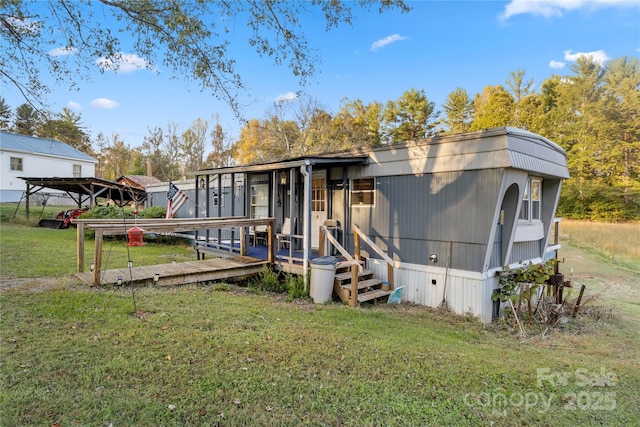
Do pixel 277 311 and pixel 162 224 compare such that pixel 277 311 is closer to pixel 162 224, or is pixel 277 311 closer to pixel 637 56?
pixel 162 224

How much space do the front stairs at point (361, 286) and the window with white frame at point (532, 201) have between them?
3.57 meters

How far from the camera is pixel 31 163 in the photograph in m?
22.9

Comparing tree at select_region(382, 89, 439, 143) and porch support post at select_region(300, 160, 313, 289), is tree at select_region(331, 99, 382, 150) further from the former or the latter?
porch support post at select_region(300, 160, 313, 289)

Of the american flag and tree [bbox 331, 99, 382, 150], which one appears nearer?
the american flag

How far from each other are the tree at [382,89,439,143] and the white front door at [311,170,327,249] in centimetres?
2337

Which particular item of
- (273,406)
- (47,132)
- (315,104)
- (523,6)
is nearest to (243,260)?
(47,132)

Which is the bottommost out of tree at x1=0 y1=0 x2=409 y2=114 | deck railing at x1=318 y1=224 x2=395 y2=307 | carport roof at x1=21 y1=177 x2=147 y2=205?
deck railing at x1=318 y1=224 x2=395 y2=307

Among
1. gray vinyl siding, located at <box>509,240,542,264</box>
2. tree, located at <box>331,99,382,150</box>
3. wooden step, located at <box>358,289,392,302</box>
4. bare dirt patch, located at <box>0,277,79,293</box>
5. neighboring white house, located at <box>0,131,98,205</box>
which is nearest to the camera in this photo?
bare dirt patch, located at <box>0,277,79,293</box>

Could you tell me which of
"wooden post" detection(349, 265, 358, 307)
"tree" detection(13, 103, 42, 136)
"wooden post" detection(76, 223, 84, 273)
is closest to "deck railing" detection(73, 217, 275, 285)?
"wooden post" detection(76, 223, 84, 273)

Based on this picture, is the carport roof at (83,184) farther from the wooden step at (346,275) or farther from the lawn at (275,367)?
the wooden step at (346,275)

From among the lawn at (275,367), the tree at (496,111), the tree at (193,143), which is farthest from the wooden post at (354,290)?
the tree at (193,143)

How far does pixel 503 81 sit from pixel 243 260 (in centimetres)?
3164

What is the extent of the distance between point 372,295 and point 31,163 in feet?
84.7

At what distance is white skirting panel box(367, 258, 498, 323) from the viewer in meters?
6.59
